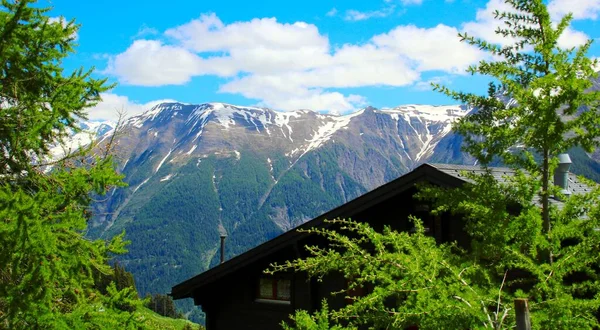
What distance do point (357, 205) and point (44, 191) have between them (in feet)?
24.1

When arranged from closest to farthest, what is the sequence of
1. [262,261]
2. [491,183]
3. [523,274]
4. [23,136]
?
[491,183] < [23,136] < [523,274] < [262,261]

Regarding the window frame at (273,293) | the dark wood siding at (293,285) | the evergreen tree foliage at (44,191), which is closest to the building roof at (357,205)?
the dark wood siding at (293,285)

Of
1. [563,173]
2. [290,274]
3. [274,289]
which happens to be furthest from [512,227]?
[274,289]

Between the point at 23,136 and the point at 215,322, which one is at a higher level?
the point at 23,136

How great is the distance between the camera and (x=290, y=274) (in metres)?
15.1

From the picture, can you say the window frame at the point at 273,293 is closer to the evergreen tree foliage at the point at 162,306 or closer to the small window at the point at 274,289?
the small window at the point at 274,289

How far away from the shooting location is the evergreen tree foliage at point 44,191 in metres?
7.48

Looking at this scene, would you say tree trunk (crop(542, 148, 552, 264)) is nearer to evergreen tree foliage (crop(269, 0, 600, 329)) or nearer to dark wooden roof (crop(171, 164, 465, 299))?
evergreen tree foliage (crop(269, 0, 600, 329))

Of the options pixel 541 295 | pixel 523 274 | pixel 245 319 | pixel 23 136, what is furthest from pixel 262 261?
pixel 541 295

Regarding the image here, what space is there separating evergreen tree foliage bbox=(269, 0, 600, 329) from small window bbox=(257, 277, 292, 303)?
8.75 metres

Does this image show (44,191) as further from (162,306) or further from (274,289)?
(162,306)

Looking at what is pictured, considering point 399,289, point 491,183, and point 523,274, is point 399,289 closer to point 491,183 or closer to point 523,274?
point 491,183

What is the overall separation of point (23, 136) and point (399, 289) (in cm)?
548

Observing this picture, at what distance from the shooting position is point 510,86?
21.2ft
